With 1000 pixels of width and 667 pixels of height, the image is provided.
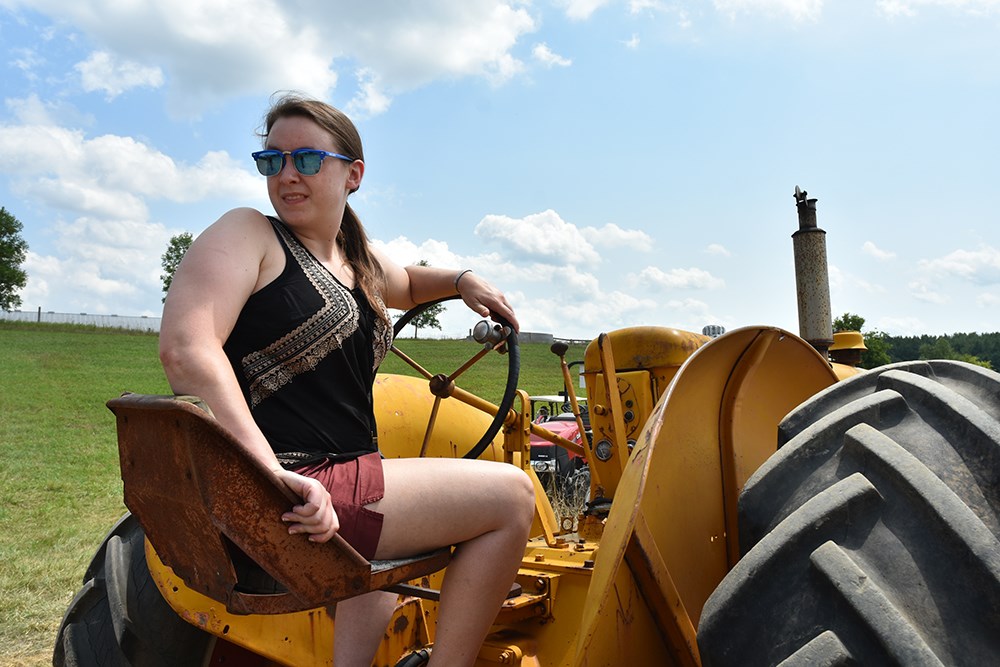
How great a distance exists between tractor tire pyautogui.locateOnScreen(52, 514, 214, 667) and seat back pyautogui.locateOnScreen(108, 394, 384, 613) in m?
0.73

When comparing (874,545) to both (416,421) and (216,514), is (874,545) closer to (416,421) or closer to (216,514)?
(216,514)

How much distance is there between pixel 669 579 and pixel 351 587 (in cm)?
82

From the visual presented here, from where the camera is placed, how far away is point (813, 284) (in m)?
4.49

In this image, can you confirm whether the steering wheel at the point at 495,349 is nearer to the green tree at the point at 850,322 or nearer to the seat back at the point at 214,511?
the seat back at the point at 214,511

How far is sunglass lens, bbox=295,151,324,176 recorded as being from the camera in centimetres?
192

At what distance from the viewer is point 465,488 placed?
1795mm

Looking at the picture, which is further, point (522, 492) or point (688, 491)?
point (688, 491)

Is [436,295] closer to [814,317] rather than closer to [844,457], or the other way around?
[844,457]

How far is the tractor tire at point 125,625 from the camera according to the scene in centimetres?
228

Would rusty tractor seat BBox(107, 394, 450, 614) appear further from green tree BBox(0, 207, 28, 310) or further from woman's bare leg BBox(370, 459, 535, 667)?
green tree BBox(0, 207, 28, 310)

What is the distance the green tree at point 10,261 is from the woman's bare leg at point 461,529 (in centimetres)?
6377

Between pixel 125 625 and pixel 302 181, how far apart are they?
51.0 inches

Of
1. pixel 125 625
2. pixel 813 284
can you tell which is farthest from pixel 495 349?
pixel 813 284

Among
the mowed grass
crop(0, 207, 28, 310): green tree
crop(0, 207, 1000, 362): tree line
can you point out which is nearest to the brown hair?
the mowed grass
